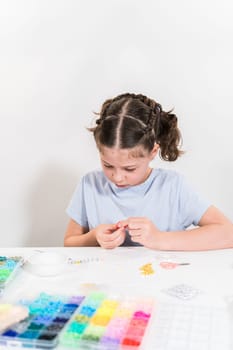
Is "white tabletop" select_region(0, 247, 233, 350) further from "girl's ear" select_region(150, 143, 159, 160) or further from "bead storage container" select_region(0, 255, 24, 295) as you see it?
"girl's ear" select_region(150, 143, 159, 160)

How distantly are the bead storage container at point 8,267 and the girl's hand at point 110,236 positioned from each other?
203 mm

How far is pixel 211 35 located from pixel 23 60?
69 cm

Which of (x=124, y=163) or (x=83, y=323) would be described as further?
(x=124, y=163)

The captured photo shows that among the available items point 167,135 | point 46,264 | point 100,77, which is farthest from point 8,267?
point 100,77

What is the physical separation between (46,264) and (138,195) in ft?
1.37

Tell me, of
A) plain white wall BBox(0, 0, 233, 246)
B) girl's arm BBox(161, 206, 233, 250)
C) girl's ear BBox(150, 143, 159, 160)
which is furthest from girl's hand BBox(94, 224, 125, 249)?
plain white wall BBox(0, 0, 233, 246)

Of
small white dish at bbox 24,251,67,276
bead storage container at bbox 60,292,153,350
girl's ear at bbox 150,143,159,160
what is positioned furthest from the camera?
girl's ear at bbox 150,143,159,160

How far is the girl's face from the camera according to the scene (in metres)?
1.31

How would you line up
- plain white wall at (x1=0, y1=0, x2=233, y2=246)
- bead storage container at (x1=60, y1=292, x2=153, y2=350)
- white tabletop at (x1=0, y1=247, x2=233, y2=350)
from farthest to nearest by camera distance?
plain white wall at (x1=0, y1=0, x2=233, y2=246) < white tabletop at (x1=0, y1=247, x2=233, y2=350) < bead storage container at (x1=60, y1=292, x2=153, y2=350)

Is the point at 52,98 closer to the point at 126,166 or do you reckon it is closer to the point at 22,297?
the point at 126,166

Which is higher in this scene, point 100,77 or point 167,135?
point 100,77

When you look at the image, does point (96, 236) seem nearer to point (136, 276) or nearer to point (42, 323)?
point (136, 276)

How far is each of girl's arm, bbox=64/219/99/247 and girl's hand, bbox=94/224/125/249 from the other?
86mm

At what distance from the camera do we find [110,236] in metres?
1.29
